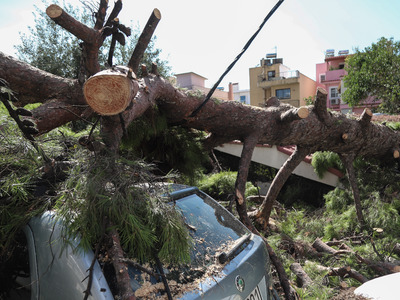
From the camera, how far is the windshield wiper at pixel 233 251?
85.2 inches

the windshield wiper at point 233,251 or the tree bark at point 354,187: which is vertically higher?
the windshield wiper at point 233,251

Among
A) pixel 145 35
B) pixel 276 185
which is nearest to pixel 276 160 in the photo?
pixel 276 185

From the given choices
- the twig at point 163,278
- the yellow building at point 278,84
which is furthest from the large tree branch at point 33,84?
the yellow building at point 278,84

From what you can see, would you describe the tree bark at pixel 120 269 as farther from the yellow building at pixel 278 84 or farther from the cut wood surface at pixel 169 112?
the yellow building at pixel 278 84

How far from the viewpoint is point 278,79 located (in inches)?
1431

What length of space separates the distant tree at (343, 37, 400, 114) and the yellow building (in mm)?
11556

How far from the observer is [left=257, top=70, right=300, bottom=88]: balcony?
35.1m

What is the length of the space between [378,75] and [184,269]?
22.4 meters

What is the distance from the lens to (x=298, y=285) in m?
4.17

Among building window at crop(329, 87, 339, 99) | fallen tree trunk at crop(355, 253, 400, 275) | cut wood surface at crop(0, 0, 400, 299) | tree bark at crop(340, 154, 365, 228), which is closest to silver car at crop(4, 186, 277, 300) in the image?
cut wood surface at crop(0, 0, 400, 299)

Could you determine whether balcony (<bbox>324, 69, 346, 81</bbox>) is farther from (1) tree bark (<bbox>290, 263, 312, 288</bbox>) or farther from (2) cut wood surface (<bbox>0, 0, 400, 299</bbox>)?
(1) tree bark (<bbox>290, 263, 312, 288</bbox>)

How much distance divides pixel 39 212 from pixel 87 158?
1.64 ft

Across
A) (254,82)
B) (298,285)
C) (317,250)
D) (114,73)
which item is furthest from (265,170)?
(254,82)

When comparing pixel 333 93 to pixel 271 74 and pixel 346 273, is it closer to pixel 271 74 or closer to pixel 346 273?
pixel 271 74
